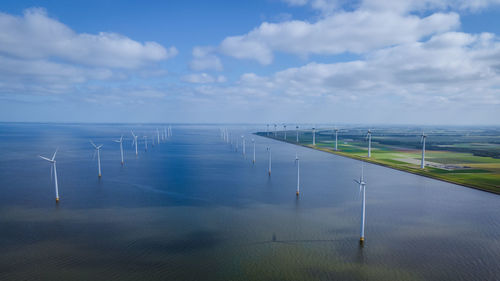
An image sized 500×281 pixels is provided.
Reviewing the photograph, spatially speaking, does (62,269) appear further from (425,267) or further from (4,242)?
(425,267)

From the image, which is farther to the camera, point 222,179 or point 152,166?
point 152,166

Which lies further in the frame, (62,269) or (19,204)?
(19,204)

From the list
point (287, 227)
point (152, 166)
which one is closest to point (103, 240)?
point (287, 227)

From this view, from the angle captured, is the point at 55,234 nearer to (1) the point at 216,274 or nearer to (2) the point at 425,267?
(1) the point at 216,274

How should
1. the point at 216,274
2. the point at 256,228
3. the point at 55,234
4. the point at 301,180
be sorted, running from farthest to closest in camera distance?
1. the point at 301,180
2. the point at 256,228
3. the point at 55,234
4. the point at 216,274

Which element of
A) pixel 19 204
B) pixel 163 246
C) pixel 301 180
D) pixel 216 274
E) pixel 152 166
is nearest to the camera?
pixel 216 274

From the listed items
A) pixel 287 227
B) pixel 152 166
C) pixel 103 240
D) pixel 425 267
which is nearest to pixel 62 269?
pixel 103 240
